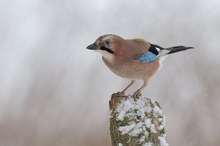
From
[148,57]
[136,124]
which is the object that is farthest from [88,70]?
[136,124]

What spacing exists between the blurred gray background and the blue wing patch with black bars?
3732mm

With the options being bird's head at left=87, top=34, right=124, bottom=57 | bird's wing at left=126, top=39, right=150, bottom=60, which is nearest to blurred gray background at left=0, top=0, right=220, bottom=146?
bird's wing at left=126, top=39, right=150, bottom=60

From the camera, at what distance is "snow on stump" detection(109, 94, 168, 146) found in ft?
7.88

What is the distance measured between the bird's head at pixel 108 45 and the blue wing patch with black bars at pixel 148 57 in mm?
215

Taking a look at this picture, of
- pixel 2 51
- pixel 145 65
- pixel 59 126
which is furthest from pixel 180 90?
pixel 145 65

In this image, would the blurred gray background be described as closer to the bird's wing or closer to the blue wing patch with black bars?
the blue wing patch with black bars

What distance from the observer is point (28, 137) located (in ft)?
25.8

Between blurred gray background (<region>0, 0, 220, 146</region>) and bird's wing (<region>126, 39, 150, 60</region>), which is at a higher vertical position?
blurred gray background (<region>0, 0, 220, 146</region>)

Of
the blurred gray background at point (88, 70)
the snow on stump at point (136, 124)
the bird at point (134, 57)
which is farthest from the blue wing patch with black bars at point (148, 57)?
the blurred gray background at point (88, 70)

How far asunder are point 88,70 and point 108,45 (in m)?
5.59

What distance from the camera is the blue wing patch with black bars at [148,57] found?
3592 mm

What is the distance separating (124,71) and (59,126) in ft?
14.8

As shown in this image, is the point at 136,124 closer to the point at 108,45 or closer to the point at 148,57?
the point at 108,45

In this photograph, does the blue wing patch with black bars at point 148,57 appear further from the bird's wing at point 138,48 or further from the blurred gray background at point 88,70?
the blurred gray background at point 88,70
